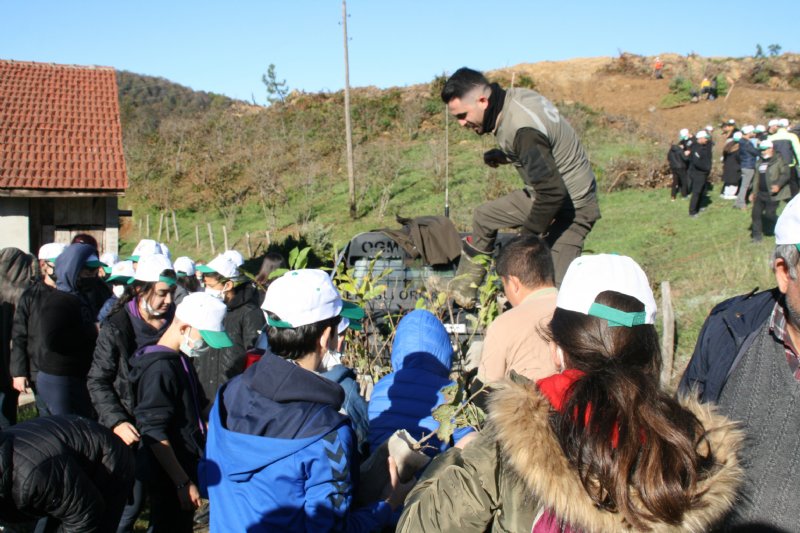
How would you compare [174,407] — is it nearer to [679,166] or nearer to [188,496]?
[188,496]

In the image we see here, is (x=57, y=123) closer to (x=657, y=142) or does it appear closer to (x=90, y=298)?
(x=90, y=298)

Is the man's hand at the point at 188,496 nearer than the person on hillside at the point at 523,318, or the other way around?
the person on hillside at the point at 523,318

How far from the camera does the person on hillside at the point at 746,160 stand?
16.3m

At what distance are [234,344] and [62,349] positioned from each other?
1191 millimetres

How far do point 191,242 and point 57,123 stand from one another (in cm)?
1088

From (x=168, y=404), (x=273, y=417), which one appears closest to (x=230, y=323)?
(x=168, y=404)

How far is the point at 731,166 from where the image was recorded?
58.4 feet

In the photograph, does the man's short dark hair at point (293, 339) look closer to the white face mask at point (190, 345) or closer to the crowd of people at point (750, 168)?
the white face mask at point (190, 345)

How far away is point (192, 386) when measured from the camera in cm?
384

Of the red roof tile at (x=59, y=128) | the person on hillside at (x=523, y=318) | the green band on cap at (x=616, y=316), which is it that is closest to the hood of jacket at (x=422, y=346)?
the person on hillside at (x=523, y=318)

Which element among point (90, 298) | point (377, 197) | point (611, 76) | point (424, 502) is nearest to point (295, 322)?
point (424, 502)

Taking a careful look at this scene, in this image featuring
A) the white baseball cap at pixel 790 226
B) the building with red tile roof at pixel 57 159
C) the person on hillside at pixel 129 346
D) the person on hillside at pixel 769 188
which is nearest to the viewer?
the white baseball cap at pixel 790 226

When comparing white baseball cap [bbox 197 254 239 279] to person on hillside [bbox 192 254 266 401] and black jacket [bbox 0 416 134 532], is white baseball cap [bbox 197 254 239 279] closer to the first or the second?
person on hillside [bbox 192 254 266 401]

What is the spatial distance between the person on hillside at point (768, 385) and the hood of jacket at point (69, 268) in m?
4.50
